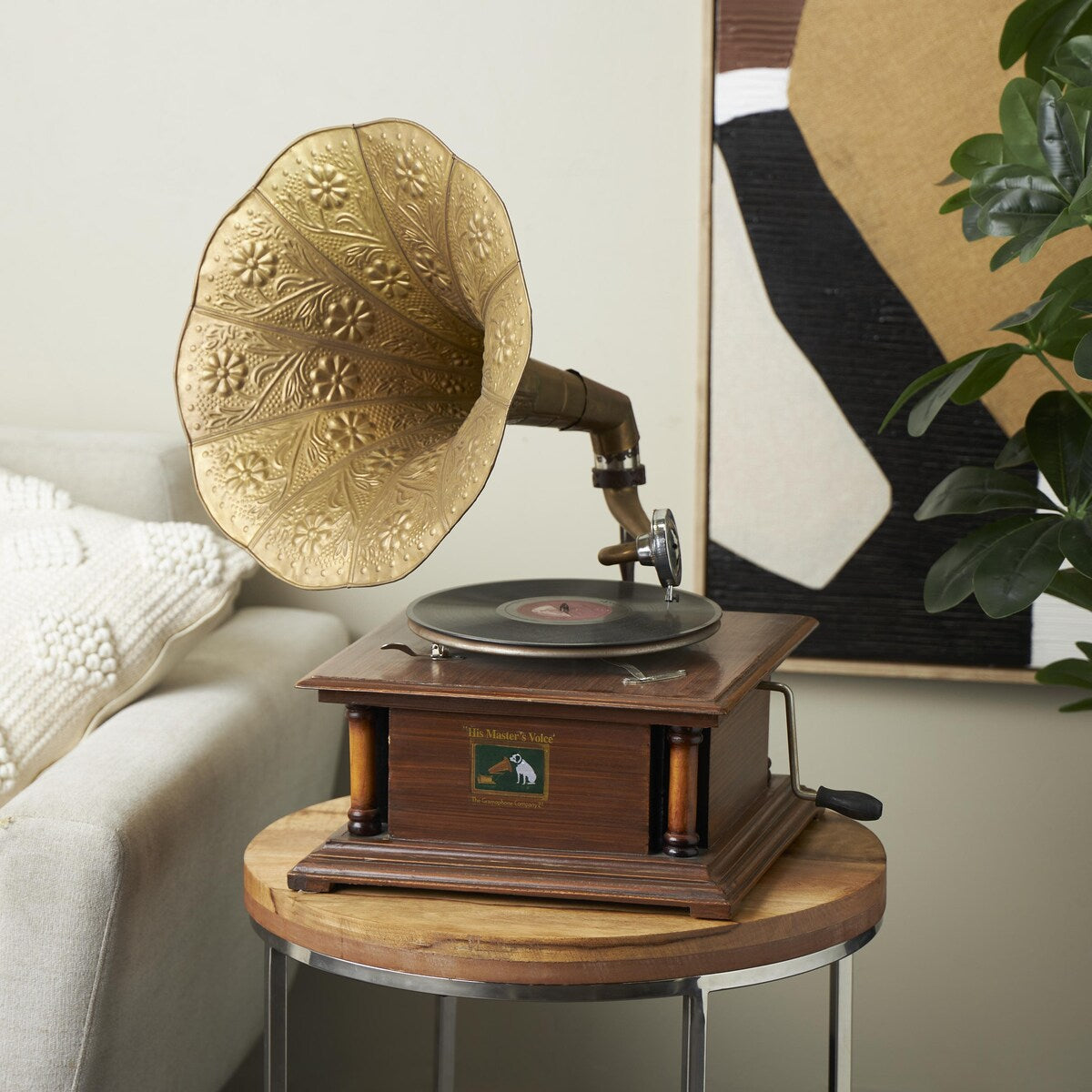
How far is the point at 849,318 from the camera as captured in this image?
170cm

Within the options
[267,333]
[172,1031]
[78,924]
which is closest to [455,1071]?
[172,1031]

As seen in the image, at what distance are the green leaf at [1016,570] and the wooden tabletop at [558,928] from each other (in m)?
0.28

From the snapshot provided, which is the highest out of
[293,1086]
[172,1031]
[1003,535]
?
[1003,535]

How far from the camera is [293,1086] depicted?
1.97 metres

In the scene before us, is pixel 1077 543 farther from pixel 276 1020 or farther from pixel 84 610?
pixel 84 610

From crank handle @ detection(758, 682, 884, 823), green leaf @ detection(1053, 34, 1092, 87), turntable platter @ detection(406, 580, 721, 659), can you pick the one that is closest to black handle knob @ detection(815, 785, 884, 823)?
crank handle @ detection(758, 682, 884, 823)

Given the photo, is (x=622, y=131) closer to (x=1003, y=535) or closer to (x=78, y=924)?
(x=1003, y=535)

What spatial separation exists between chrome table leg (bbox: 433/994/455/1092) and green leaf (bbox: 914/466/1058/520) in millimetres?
866

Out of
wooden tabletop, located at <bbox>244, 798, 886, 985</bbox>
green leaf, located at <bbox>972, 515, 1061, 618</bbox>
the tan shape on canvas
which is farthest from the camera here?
the tan shape on canvas

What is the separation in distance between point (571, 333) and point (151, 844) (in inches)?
36.4

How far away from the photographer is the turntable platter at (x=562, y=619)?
1.06m

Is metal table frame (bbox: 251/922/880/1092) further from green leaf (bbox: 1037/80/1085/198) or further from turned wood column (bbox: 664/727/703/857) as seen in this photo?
green leaf (bbox: 1037/80/1085/198)

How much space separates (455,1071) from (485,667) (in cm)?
112

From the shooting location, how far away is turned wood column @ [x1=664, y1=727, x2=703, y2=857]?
103 centimetres
